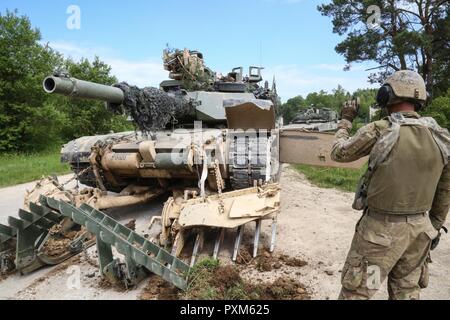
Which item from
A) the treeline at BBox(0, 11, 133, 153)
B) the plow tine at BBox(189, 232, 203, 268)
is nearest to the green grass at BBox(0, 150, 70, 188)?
the treeline at BBox(0, 11, 133, 153)

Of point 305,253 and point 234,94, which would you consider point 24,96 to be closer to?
point 234,94

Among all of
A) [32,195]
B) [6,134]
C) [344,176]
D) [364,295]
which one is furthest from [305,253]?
[6,134]

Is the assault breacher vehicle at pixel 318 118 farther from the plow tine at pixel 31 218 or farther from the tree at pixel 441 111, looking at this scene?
the plow tine at pixel 31 218

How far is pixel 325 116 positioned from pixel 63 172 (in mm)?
9248

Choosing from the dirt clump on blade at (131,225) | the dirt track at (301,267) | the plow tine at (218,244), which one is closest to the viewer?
the dirt track at (301,267)

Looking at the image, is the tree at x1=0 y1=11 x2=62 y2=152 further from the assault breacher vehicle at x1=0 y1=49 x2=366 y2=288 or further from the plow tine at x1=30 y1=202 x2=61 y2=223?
the plow tine at x1=30 y1=202 x2=61 y2=223

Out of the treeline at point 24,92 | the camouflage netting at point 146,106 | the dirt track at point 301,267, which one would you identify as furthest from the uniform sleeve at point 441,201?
the treeline at point 24,92

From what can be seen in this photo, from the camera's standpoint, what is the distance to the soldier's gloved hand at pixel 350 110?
3215 millimetres

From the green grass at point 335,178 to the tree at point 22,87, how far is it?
14880mm

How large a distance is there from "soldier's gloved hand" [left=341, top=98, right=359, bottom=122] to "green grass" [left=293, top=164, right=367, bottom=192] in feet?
20.7

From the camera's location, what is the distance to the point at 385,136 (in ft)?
8.85

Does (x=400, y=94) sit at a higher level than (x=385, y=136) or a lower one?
higher

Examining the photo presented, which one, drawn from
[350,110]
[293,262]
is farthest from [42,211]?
[350,110]

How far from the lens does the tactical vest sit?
2.66m
